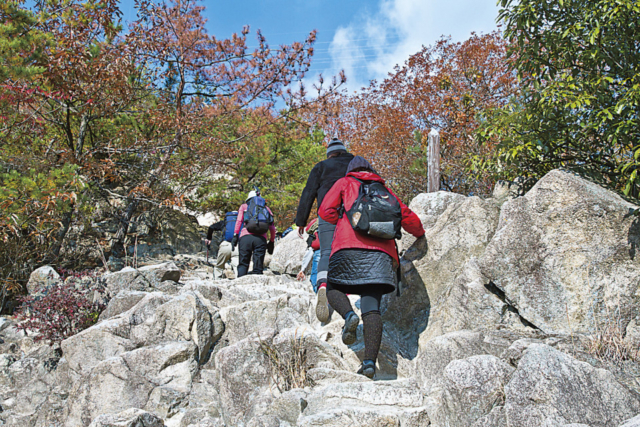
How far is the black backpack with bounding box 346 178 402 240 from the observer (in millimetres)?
3648

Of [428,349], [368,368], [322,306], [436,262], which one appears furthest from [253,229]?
[368,368]

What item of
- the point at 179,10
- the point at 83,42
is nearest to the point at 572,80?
the point at 83,42

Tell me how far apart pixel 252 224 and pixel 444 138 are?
9150 millimetres

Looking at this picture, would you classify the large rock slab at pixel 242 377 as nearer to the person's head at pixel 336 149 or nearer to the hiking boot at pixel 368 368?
the hiking boot at pixel 368 368

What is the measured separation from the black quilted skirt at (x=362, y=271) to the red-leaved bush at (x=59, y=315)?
12.9ft

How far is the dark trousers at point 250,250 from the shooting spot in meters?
7.93

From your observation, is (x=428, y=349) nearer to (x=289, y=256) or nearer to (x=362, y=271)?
(x=362, y=271)

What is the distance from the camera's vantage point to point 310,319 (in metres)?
5.47

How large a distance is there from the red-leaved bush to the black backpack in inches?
163

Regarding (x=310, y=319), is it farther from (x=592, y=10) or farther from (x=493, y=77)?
(x=493, y=77)

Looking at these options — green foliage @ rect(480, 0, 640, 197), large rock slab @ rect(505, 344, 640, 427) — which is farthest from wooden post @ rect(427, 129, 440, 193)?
large rock slab @ rect(505, 344, 640, 427)

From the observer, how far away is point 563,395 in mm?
2688

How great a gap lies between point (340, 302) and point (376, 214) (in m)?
0.75

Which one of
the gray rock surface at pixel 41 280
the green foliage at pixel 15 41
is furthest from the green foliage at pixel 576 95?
the gray rock surface at pixel 41 280
